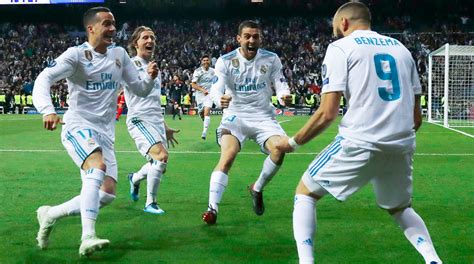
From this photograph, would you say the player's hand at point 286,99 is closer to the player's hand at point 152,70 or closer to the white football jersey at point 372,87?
the player's hand at point 152,70

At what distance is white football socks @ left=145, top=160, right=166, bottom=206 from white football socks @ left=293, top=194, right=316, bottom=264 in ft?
11.7

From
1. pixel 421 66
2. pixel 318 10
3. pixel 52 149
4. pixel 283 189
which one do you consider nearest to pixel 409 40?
pixel 421 66

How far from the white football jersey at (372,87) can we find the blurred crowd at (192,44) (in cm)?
3646

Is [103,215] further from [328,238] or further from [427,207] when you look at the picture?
[427,207]

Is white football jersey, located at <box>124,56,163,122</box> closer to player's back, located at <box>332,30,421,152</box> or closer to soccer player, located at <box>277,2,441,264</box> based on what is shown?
soccer player, located at <box>277,2,441,264</box>

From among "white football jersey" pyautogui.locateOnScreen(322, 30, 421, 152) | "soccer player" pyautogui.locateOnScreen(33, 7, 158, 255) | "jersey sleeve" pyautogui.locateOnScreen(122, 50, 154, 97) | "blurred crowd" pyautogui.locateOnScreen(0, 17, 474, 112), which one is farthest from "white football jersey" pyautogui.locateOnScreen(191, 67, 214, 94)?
"blurred crowd" pyautogui.locateOnScreen(0, 17, 474, 112)

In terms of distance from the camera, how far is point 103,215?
799 cm

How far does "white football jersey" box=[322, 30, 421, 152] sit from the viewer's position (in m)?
4.67

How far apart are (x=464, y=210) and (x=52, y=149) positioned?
11027 mm

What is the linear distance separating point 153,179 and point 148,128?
0.77 m

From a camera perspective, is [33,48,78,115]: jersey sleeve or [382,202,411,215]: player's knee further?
[33,48,78,115]: jersey sleeve

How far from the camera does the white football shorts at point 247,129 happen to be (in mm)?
8102

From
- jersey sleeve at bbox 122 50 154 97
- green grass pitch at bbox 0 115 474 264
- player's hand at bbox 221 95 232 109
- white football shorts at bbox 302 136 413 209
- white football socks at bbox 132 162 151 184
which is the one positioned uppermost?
jersey sleeve at bbox 122 50 154 97

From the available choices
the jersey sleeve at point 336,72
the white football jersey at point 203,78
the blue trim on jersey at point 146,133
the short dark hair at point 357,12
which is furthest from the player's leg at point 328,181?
the white football jersey at point 203,78
